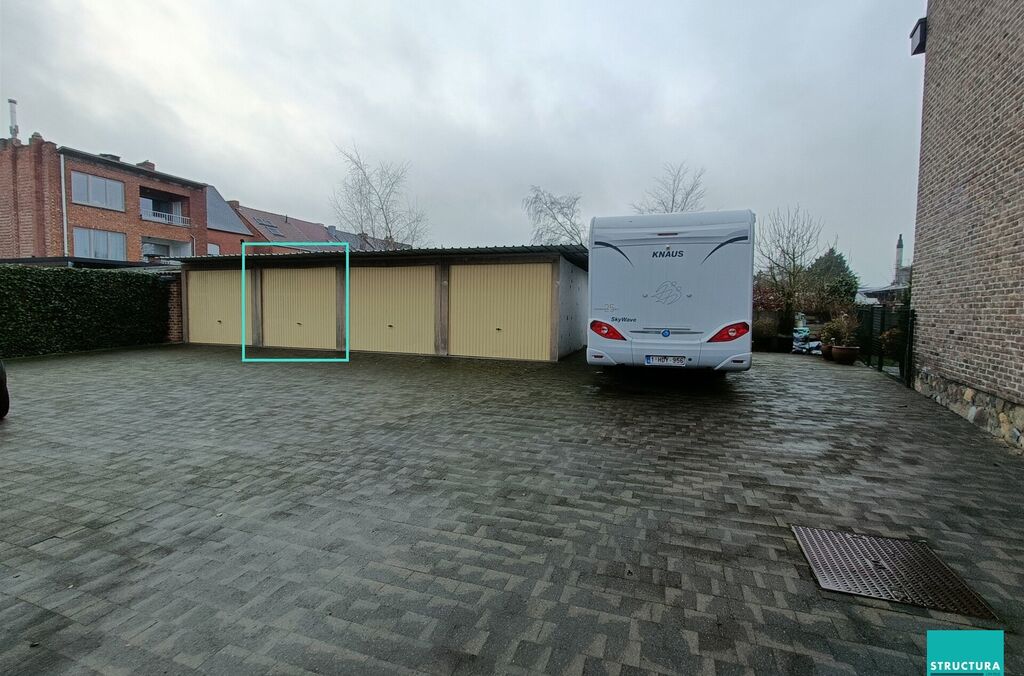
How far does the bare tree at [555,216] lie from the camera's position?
26.2 m

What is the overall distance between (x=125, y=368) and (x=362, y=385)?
591 cm

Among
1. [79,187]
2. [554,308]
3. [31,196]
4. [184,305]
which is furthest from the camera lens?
[79,187]

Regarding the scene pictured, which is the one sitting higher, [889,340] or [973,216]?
[973,216]

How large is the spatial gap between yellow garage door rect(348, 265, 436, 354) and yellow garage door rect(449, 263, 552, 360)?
2.53ft

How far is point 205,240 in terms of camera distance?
2995 centimetres

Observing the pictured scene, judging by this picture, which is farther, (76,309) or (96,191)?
(96,191)

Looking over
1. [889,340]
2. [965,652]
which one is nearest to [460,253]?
[889,340]

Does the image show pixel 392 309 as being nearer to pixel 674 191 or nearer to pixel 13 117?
pixel 674 191

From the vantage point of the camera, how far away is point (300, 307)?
1435 centimetres

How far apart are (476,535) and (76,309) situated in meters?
Result: 15.4

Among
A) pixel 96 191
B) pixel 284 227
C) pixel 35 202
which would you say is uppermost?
pixel 284 227

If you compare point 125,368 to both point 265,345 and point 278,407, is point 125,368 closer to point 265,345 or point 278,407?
point 265,345

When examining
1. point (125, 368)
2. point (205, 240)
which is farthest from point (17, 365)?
point (205, 240)

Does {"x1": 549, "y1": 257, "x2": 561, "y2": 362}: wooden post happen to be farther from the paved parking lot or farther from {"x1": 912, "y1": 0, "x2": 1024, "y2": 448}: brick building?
{"x1": 912, "y1": 0, "x2": 1024, "y2": 448}: brick building
